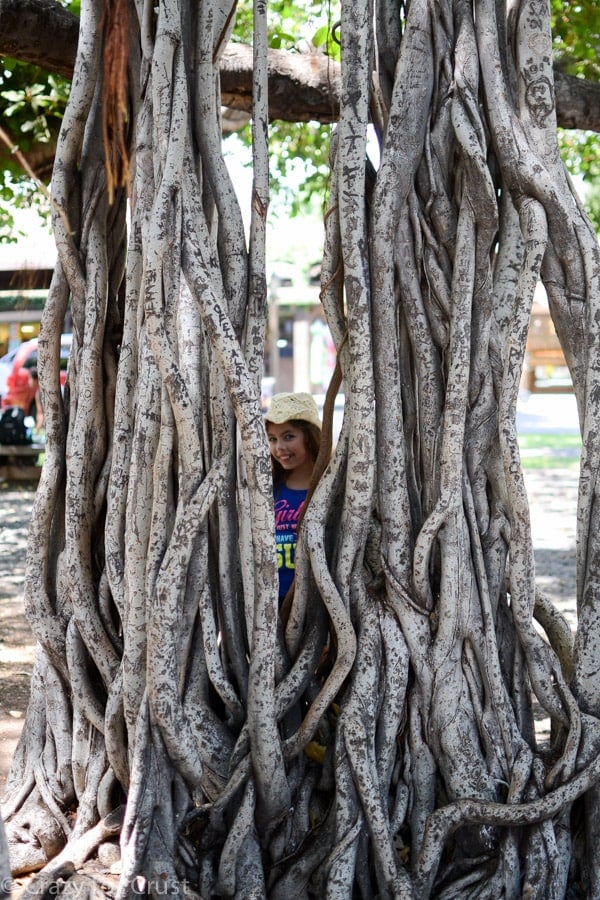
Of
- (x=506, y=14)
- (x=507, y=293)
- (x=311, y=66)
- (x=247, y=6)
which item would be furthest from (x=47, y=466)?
(x=247, y=6)

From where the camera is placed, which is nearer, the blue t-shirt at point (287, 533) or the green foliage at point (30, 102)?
the blue t-shirt at point (287, 533)

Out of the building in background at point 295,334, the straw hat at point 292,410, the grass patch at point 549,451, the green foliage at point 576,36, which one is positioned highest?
the green foliage at point 576,36

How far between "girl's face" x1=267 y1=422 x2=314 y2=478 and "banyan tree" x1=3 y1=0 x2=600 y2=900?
0.51 metres

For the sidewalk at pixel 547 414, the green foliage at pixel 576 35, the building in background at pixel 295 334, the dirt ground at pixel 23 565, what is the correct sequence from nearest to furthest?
the dirt ground at pixel 23 565
the green foliage at pixel 576 35
the sidewalk at pixel 547 414
the building in background at pixel 295 334

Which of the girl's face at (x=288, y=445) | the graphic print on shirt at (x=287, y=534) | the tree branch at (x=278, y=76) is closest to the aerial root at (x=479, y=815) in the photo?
the graphic print on shirt at (x=287, y=534)

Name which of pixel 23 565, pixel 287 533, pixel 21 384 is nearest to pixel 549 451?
pixel 21 384

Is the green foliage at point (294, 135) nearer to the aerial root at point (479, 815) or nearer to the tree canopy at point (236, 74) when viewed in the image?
the tree canopy at point (236, 74)

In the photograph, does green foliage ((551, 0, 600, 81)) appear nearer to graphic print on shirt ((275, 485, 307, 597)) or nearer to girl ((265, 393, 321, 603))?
girl ((265, 393, 321, 603))

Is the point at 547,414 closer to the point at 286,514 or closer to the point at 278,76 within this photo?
the point at 278,76

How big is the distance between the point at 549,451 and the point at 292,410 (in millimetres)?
10990

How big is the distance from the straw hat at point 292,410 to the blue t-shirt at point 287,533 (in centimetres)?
25

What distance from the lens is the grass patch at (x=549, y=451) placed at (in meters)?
12.8

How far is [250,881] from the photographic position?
2.65 metres

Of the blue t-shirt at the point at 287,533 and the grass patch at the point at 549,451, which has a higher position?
the blue t-shirt at the point at 287,533
